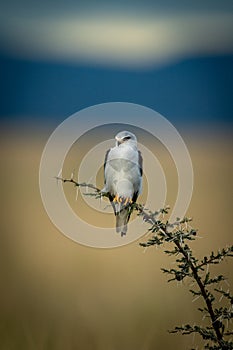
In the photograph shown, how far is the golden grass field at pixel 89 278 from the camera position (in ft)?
13.3

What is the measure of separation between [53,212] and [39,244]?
400 mm

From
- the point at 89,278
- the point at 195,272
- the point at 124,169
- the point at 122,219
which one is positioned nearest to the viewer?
the point at 195,272

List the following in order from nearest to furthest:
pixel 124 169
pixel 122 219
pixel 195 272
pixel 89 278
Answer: pixel 195 272 < pixel 122 219 < pixel 124 169 < pixel 89 278

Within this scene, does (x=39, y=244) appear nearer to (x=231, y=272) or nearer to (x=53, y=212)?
(x=53, y=212)

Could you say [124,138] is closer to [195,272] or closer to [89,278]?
[89,278]

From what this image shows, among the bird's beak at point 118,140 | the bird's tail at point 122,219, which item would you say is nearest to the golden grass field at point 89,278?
the bird's tail at point 122,219

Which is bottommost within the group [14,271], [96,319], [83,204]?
[96,319]

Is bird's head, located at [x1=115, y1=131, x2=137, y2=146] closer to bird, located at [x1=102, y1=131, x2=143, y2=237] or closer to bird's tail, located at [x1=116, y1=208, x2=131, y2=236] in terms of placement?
bird, located at [x1=102, y1=131, x2=143, y2=237]

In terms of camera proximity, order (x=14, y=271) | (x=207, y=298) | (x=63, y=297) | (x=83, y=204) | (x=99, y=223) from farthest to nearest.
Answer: (x=83, y=204) < (x=99, y=223) < (x=14, y=271) < (x=63, y=297) < (x=207, y=298)

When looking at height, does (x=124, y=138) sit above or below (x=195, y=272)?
above

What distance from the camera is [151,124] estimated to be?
9.45 meters

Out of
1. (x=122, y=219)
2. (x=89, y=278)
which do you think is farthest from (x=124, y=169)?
(x=89, y=278)

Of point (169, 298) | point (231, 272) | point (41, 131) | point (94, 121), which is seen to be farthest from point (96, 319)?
point (41, 131)

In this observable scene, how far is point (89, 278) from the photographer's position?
17.2 feet
